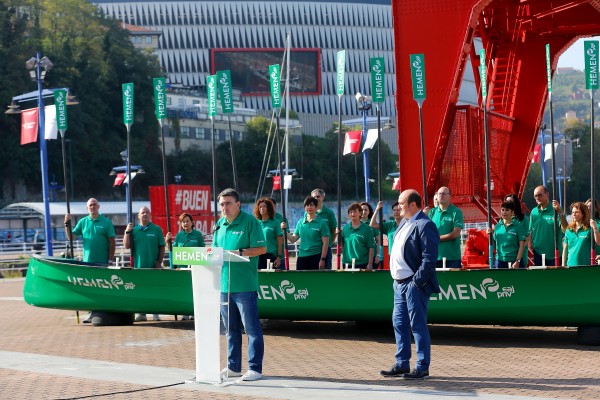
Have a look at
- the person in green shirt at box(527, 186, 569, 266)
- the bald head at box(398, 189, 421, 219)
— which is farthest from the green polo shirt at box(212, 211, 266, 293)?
the person in green shirt at box(527, 186, 569, 266)

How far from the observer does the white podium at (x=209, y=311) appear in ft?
34.2

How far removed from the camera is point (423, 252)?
10.4 meters

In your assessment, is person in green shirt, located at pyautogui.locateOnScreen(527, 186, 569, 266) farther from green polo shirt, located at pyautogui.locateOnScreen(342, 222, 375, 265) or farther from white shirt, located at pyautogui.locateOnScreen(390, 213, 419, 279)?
white shirt, located at pyautogui.locateOnScreen(390, 213, 419, 279)

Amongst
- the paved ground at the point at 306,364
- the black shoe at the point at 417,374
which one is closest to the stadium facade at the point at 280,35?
the paved ground at the point at 306,364

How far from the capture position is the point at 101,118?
3113 inches

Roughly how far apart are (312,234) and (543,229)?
3063 millimetres

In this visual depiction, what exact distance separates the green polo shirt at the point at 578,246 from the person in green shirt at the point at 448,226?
1.30 metres

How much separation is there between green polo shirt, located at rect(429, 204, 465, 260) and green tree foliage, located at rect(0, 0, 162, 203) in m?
59.5

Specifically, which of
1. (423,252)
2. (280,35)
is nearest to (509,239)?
(423,252)

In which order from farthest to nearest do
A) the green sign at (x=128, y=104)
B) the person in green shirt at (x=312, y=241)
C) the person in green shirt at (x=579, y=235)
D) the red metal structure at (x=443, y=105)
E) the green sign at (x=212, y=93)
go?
the red metal structure at (x=443, y=105), the green sign at (x=128, y=104), the green sign at (x=212, y=93), the person in green shirt at (x=312, y=241), the person in green shirt at (x=579, y=235)

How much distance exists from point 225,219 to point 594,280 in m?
4.41

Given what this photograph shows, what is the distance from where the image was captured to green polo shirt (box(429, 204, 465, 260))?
14008 mm

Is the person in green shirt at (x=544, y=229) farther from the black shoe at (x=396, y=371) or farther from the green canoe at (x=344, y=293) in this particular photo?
the black shoe at (x=396, y=371)

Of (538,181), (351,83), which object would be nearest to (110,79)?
(538,181)
